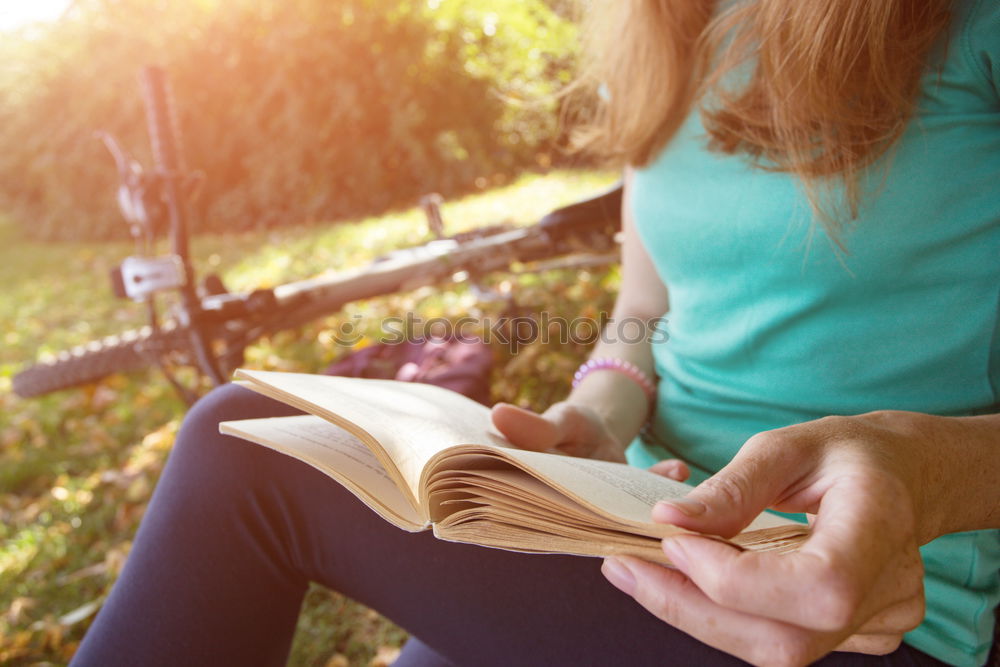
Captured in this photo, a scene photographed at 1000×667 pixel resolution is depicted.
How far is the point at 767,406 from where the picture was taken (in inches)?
37.9

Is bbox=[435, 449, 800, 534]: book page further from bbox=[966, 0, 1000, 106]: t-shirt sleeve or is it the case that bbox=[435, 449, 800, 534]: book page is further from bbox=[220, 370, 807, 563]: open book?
bbox=[966, 0, 1000, 106]: t-shirt sleeve

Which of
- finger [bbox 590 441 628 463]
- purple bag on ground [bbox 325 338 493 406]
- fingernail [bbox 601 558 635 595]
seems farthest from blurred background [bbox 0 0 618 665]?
fingernail [bbox 601 558 635 595]

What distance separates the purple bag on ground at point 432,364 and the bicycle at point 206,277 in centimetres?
29

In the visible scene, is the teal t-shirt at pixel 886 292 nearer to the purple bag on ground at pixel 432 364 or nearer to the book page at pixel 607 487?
the book page at pixel 607 487

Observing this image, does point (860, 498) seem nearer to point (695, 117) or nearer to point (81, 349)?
point (695, 117)

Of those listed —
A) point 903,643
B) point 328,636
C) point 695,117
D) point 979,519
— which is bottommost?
point 328,636

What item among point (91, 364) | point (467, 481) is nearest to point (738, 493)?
point (467, 481)

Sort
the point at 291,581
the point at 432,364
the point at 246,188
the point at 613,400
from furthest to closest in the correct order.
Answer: the point at 246,188 → the point at 432,364 → the point at 613,400 → the point at 291,581

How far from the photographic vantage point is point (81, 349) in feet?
7.51

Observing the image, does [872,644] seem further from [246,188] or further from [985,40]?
[246,188]

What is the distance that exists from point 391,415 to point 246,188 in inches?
291

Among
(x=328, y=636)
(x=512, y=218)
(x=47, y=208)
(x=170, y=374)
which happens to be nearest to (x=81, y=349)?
(x=170, y=374)

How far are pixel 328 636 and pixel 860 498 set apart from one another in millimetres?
1719

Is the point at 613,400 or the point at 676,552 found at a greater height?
the point at 676,552
